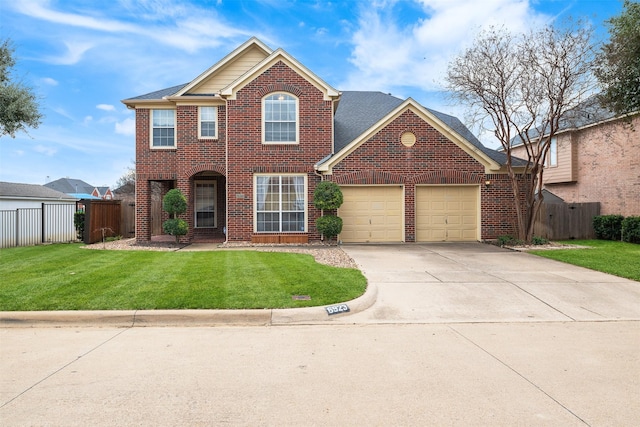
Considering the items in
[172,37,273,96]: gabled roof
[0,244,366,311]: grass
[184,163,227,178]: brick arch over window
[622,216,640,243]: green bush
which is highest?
[172,37,273,96]: gabled roof

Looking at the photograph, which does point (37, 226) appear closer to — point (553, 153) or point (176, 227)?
point (176, 227)

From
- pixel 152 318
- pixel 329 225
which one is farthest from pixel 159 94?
pixel 152 318

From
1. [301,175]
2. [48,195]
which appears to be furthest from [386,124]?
[48,195]

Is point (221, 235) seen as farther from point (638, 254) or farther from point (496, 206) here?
point (638, 254)

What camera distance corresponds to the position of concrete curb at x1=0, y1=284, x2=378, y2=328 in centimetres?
622

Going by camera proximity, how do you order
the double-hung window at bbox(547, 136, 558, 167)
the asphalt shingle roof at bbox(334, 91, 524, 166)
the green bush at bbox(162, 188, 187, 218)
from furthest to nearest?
the double-hung window at bbox(547, 136, 558, 167), the asphalt shingle roof at bbox(334, 91, 524, 166), the green bush at bbox(162, 188, 187, 218)

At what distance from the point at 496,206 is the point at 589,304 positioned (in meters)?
8.62

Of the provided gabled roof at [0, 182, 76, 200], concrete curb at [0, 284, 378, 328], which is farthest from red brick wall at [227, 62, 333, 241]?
gabled roof at [0, 182, 76, 200]

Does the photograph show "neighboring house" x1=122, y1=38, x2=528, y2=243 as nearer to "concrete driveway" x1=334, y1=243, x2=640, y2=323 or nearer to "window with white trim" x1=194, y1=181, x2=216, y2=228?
"window with white trim" x1=194, y1=181, x2=216, y2=228

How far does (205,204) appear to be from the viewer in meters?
18.6

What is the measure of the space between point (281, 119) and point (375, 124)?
146 inches

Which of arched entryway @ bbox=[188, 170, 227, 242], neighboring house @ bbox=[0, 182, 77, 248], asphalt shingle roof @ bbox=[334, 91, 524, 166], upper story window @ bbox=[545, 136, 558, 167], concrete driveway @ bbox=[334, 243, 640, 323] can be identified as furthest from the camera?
upper story window @ bbox=[545, 136, 558, 167]

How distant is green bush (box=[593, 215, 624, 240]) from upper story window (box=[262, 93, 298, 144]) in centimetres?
1431

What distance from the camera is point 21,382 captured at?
4152 mm
